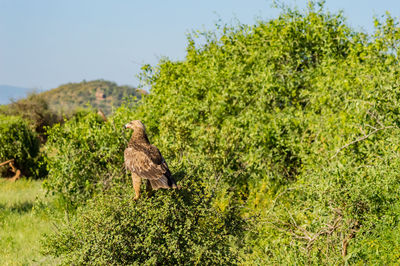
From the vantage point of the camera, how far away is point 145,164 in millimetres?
5672

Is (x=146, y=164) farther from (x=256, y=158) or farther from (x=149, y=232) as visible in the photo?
(x=256, y=158)

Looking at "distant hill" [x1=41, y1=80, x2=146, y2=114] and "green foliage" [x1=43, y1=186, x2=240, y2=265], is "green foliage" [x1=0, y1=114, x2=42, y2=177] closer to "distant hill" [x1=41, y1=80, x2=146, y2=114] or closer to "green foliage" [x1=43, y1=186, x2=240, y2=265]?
"green foliage" [x1=43, y1=186, x2=240, y2=265]

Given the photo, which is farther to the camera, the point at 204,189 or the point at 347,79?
the point at 347,79

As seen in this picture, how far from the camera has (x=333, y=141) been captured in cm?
1036

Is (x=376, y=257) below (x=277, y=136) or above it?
below

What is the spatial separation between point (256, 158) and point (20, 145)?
12.1 meters

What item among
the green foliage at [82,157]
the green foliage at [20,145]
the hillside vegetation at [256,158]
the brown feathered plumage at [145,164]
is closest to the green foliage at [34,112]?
the green foliage at [20,145]

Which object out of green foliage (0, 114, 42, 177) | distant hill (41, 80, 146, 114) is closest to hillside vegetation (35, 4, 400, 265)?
green foliage (0, 114, 42, 177)

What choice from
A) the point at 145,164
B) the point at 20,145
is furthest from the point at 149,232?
the point at 20,145

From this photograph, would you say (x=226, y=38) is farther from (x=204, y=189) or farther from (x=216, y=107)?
(x=204, y=189)

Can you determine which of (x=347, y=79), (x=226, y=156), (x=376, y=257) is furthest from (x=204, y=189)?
(x=347, y=79)

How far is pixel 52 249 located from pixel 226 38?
1037 cm

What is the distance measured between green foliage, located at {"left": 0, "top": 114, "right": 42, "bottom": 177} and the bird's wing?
1463 cm

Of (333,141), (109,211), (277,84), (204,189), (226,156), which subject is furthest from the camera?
(277,84)
